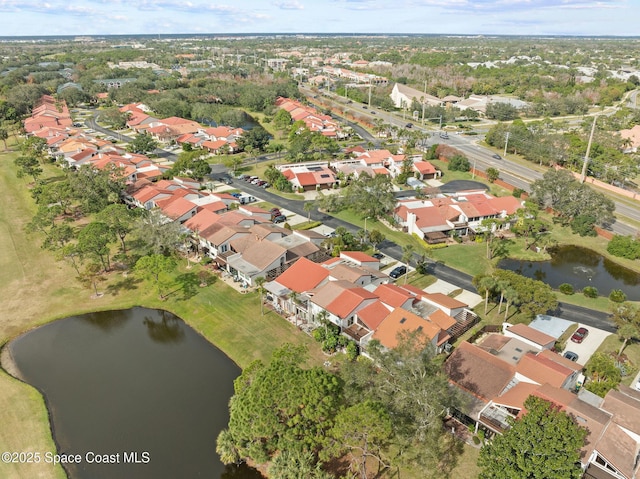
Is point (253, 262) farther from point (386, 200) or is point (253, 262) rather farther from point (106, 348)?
point (386, 200)

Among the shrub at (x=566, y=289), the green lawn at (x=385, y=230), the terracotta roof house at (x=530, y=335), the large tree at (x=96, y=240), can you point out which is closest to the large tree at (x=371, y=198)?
the green lawn at (x=385, y=230)

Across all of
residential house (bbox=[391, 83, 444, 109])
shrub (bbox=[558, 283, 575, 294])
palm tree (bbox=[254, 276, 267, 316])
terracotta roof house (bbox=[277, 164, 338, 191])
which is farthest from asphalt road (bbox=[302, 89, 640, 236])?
palm tree (bbox=[254, 276, 267, 316])

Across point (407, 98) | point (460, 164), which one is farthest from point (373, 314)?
point (407, 98)

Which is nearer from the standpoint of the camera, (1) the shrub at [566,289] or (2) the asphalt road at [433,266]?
(2) the asphalt road at [433,266]

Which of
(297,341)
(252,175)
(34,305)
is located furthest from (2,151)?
(297,341)

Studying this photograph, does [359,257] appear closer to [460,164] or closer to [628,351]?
[628,351]

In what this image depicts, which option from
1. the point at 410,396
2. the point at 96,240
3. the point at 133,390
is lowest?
the point at 133,390

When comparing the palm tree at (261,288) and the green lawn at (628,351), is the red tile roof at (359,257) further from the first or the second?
the green lawn at (628,351)
